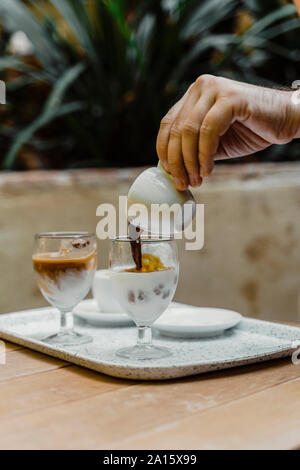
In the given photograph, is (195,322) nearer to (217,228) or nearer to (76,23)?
(217,228)

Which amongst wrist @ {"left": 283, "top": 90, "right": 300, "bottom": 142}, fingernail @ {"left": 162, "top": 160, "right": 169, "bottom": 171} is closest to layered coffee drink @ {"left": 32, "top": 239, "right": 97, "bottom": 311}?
fingernail @ {"left": 162, "top": 160, "right": 169, "bottom": 171}

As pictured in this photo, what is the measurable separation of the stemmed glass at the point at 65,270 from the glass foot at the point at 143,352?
0.14 metres

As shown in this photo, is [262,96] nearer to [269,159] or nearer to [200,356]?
[200,356]

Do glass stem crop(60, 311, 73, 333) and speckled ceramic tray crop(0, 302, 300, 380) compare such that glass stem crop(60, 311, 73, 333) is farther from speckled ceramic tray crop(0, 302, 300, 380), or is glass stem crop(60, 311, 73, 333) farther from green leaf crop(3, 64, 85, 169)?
green leaf crop(3, 64, 85, 169)

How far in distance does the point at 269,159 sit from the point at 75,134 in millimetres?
1105

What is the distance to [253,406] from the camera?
0.88 metres

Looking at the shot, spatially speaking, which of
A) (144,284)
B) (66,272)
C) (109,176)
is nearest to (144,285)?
(144,284)

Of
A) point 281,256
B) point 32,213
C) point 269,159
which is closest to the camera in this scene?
point 32,213

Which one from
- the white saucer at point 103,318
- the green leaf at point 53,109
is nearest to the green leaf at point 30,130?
the green leaf at point 53,109

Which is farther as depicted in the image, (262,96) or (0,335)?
(0,335)

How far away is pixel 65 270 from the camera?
1279mm

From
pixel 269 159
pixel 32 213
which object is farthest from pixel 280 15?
A: pixel 32 213

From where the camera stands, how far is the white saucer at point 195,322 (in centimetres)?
126

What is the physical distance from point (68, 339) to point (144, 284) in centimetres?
22
